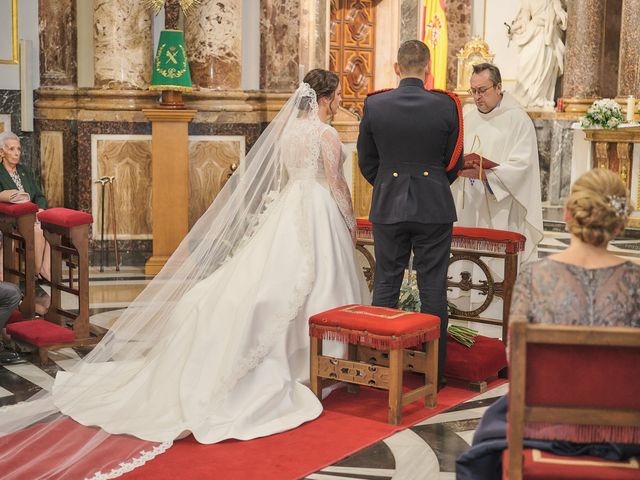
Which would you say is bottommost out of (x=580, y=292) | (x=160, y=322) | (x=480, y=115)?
(x=160, y=322)

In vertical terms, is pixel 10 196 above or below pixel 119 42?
below

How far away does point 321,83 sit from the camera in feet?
19.1

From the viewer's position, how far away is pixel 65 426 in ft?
16.5

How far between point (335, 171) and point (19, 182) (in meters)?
3.30

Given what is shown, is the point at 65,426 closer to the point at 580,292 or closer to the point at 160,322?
the point at 160,322

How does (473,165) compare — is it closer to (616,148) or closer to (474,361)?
(474,361)

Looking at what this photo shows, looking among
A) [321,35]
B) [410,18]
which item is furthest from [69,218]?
[410,18]

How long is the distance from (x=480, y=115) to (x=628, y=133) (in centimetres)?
582

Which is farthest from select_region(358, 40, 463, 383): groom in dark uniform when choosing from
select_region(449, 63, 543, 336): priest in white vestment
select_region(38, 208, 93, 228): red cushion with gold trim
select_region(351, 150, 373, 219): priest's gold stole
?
select_region(351, 150, 373, 219): priest's gold stole

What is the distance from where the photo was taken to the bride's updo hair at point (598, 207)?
3180 mm

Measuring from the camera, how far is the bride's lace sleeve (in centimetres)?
584

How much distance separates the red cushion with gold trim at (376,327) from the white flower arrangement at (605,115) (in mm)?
7240

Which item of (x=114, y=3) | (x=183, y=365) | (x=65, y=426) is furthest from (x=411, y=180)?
(x=114, y=3)

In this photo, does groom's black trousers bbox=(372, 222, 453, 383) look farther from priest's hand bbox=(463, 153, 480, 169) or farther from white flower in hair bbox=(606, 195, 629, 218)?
white flower in hair bbox=(606, 195, 629, 218)
